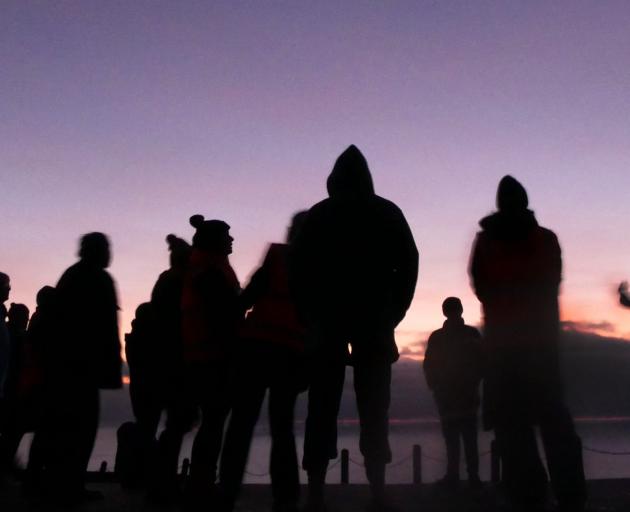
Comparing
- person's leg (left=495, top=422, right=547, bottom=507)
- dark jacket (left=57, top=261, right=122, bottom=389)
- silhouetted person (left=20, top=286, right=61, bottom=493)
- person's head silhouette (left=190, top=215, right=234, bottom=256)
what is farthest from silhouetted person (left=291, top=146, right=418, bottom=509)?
silhouetted person (left=20, top=286, right=61, bottom=493)

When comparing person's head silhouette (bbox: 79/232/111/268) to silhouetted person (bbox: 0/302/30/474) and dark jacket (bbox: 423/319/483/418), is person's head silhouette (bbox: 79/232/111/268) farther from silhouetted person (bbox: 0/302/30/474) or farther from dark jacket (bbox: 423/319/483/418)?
dark jacket (bbox: 423/319/483/418)

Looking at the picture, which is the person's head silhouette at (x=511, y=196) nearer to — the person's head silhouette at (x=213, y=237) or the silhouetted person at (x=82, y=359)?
the person's head silhouette at (x=213, y=237)

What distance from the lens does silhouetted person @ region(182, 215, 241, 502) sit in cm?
439

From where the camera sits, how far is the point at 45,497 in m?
4.84

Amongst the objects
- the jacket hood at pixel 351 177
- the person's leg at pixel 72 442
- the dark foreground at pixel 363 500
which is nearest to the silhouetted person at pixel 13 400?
the dark foreground at pixel 363 500

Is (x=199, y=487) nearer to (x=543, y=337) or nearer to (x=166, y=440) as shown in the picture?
(x=166, y=440)

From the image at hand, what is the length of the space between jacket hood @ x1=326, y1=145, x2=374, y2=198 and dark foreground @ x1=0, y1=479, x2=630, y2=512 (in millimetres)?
1840

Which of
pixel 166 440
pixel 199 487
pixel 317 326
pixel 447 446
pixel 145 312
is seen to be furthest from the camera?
pixel 447 446

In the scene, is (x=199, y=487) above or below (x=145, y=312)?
below

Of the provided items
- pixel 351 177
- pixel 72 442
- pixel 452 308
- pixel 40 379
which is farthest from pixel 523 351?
pixel 40 379

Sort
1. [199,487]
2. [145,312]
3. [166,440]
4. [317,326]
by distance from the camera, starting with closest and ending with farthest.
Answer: [317,326]
[199,487]
[166,440]
[145,312]

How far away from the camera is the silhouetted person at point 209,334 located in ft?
14.4

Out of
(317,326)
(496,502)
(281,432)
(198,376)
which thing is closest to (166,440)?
(198,376)

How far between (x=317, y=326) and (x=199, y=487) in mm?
1242
